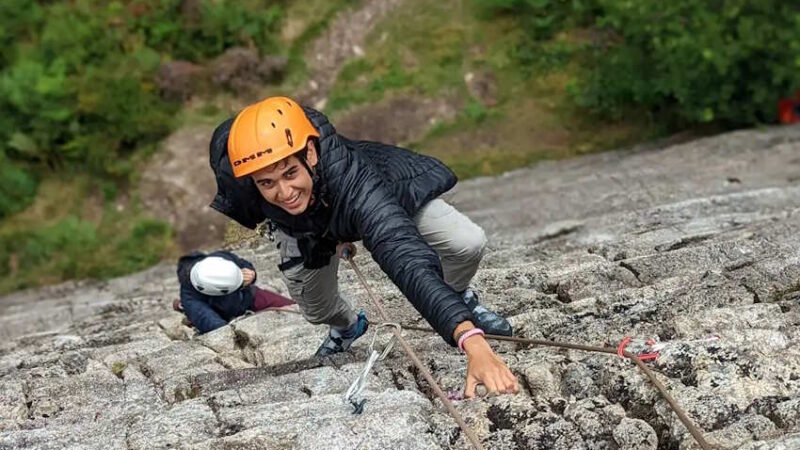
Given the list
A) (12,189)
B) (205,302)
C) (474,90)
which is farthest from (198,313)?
(474,90)

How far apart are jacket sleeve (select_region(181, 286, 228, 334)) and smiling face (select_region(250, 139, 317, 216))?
3.78 m

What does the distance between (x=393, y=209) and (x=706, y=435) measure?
1.97m

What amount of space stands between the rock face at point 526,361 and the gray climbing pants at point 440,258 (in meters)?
0.35

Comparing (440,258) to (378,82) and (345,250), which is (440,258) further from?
(378,82)

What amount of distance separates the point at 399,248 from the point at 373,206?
0.33 meters

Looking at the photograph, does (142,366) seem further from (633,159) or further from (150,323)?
(633,159)

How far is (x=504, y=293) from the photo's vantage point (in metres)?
8.21

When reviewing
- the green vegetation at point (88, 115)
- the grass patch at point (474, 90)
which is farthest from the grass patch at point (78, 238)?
the grass patch at point (474, 90)

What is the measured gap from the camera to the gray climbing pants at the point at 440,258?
238 inches

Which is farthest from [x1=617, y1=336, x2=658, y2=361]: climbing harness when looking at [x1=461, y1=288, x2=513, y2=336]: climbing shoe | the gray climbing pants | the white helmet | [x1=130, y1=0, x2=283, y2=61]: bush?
[x1=130, y1=0, x2=283, y2=61]: bush

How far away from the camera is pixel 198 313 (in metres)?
8.87

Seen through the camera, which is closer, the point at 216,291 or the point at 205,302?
the point at 216,291

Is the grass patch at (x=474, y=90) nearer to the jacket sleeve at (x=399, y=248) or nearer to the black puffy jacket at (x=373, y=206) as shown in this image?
the black puffy jacket at (x=373, y=206)

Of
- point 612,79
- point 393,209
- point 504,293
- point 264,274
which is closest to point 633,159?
point 612,79
